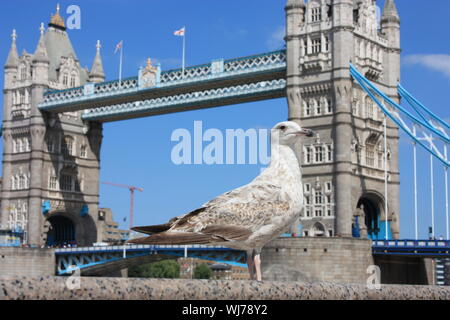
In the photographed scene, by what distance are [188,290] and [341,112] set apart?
4612 centimetres

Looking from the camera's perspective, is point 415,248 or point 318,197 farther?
point 318,197

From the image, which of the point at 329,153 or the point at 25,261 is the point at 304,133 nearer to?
the point at 329,153

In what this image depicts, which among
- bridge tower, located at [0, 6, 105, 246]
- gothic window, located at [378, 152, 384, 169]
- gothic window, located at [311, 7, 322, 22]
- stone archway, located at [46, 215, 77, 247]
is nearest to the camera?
gothic window, located at [311, 7, 322, 22]

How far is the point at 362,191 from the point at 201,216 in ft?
150

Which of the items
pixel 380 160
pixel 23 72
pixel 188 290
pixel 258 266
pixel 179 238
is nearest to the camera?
pixel 188 290

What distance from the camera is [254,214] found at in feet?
19.0

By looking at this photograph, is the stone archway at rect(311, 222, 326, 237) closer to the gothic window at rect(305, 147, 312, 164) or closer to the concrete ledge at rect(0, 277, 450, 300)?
the gothic window at rect(305, 147, 312, 164)

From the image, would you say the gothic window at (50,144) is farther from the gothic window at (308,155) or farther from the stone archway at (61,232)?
the gothic window at (308,155)

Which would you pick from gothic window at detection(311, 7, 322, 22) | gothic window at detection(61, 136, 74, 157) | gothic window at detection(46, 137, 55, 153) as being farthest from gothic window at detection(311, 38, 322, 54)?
gothic window at detection(46, 137, 55, 153)

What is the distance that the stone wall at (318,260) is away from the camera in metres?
44.4

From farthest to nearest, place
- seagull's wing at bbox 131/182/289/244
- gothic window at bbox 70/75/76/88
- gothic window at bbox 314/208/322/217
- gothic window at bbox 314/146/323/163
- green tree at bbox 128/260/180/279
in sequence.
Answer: green tree at bbox 128/260/180/279 → gothic window at bbox 70/75/76/88 → gothic window at bbox 314/146/323/163 → gothic window at bbox 314/208/322/217 → seagull's wing at bbox 131/182/289/244

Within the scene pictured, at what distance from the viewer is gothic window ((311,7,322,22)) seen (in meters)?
51.0

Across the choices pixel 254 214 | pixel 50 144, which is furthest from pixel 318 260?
pixel 254 214

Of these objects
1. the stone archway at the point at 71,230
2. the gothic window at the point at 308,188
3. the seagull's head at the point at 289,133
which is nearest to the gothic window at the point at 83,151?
the stone archway at the point at 71,230
